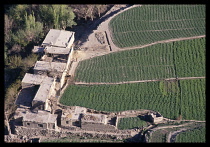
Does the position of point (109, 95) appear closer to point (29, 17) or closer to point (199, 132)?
point (199, 132)

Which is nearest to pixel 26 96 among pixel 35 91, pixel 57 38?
pixel 35 91

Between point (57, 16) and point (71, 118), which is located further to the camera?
point (57, 16)

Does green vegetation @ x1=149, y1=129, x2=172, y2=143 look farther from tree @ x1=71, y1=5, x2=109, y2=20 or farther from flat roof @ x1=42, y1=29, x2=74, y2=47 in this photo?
tree @ x1=71, y1=5, x2=109, y2=20

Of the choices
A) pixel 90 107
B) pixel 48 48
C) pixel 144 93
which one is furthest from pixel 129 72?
pixel 48 48

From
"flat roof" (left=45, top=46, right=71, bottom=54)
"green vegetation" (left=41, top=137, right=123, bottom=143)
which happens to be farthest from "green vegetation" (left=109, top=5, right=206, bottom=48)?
"green vegetation" (left=41, top=137, right=123, bottom=143)

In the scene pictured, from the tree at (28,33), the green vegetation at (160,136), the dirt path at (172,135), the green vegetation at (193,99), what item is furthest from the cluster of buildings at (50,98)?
the green vegetation at (193,99)

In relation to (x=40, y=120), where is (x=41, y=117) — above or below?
above

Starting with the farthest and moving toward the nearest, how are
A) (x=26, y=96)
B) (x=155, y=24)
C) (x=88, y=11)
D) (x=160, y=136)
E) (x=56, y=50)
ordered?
(x=88, y=11) → (x=155, y=24) → (x=56, y=50) → (x=26, y=96) → (x=160, y=136)

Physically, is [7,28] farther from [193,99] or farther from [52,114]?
[193,99]
